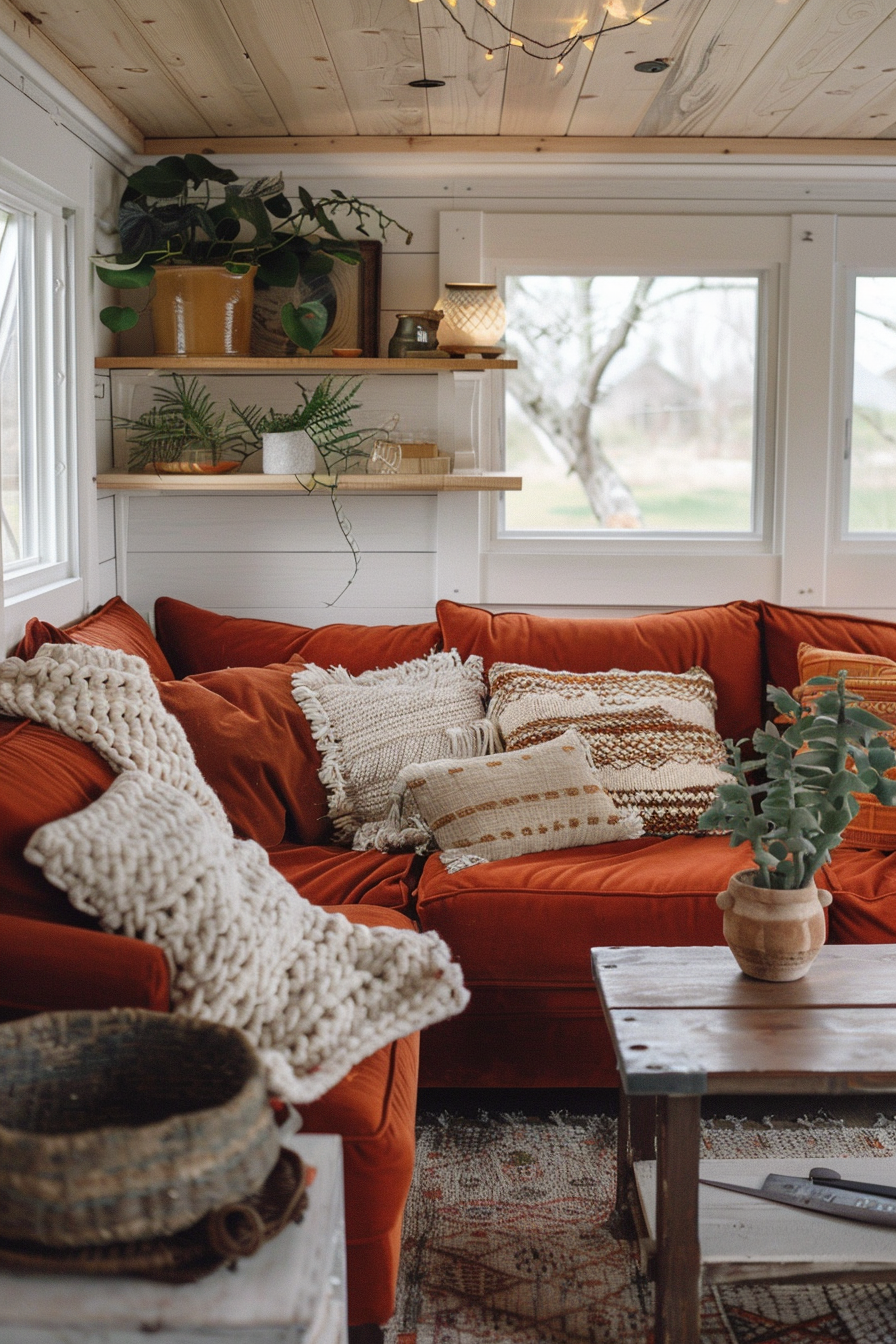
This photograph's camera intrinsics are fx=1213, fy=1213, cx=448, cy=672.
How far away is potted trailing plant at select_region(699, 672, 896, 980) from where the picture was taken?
1.70 meters

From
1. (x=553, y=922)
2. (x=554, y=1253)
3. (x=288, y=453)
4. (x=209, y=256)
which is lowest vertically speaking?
(x=554, y=1253)

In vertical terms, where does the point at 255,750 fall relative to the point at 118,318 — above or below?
below

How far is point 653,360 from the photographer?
340 centimetres

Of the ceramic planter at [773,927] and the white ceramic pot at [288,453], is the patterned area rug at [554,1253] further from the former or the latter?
the white ceramic pot at [288,453]

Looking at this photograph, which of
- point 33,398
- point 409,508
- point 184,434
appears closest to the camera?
point 33,398

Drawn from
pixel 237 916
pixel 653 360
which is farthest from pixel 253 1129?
pixel 653 360

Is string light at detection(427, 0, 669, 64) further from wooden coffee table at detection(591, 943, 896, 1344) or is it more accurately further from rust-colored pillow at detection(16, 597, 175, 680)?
wooden coffee table at detection(591, 943, 896, 1344)

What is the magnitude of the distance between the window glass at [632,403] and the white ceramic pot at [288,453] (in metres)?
0.62

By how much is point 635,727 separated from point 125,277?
1640 millimetres

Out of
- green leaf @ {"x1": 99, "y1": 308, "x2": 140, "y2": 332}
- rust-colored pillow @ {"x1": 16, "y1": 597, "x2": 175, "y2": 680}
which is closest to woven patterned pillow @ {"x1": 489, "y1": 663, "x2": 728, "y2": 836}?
rust-colored pillow @ {"x1": 16, "y1": 597, "x2": 175, "y2": 680}

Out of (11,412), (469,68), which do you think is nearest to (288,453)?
(11,412)

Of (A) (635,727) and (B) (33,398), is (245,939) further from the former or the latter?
(B) (33,398)

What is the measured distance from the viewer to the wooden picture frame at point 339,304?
10.6ft

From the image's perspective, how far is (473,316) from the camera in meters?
3.07
